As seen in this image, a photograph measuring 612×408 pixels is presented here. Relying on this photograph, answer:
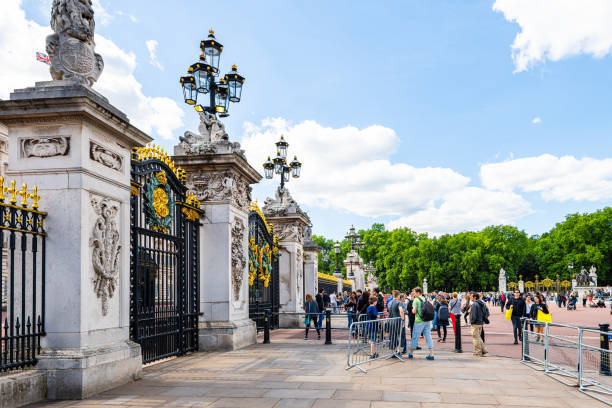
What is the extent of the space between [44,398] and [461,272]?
8601cm

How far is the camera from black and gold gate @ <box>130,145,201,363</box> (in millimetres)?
10125

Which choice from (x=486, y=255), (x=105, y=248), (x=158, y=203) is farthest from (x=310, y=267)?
(x=486, y=255)

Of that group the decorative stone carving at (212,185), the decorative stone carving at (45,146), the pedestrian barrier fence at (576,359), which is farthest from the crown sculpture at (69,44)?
the pedestrian barrier fence at (576,359)

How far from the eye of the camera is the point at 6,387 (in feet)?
22.2

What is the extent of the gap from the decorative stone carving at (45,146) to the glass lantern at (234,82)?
6551 mm

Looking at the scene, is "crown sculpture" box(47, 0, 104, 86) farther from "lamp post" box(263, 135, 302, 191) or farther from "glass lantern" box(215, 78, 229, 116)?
"lamp post" box(263, 135, 302, 191)

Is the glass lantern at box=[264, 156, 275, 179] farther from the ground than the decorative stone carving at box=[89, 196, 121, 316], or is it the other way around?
the glass lantern at box=[264, 156, 275, 179]

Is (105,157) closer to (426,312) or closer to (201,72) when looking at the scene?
(201,72)

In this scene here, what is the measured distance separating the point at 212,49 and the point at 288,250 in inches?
411

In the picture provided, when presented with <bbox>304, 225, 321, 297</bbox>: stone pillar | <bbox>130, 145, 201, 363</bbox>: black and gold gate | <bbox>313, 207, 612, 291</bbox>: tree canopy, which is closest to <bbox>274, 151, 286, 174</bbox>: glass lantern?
<bbox>304, 225, 321, 297</bbox>: stone pillar

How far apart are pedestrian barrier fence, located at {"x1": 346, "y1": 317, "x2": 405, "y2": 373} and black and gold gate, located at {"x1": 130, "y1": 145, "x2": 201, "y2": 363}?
3.69 meters

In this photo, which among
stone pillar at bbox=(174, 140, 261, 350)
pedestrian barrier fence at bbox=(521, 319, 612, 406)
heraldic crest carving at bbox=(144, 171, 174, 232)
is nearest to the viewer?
pedestrian barrier fence at bbox=(521, 319, 612, 406)

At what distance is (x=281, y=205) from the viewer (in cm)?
2258

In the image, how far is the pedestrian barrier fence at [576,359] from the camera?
8.70m
